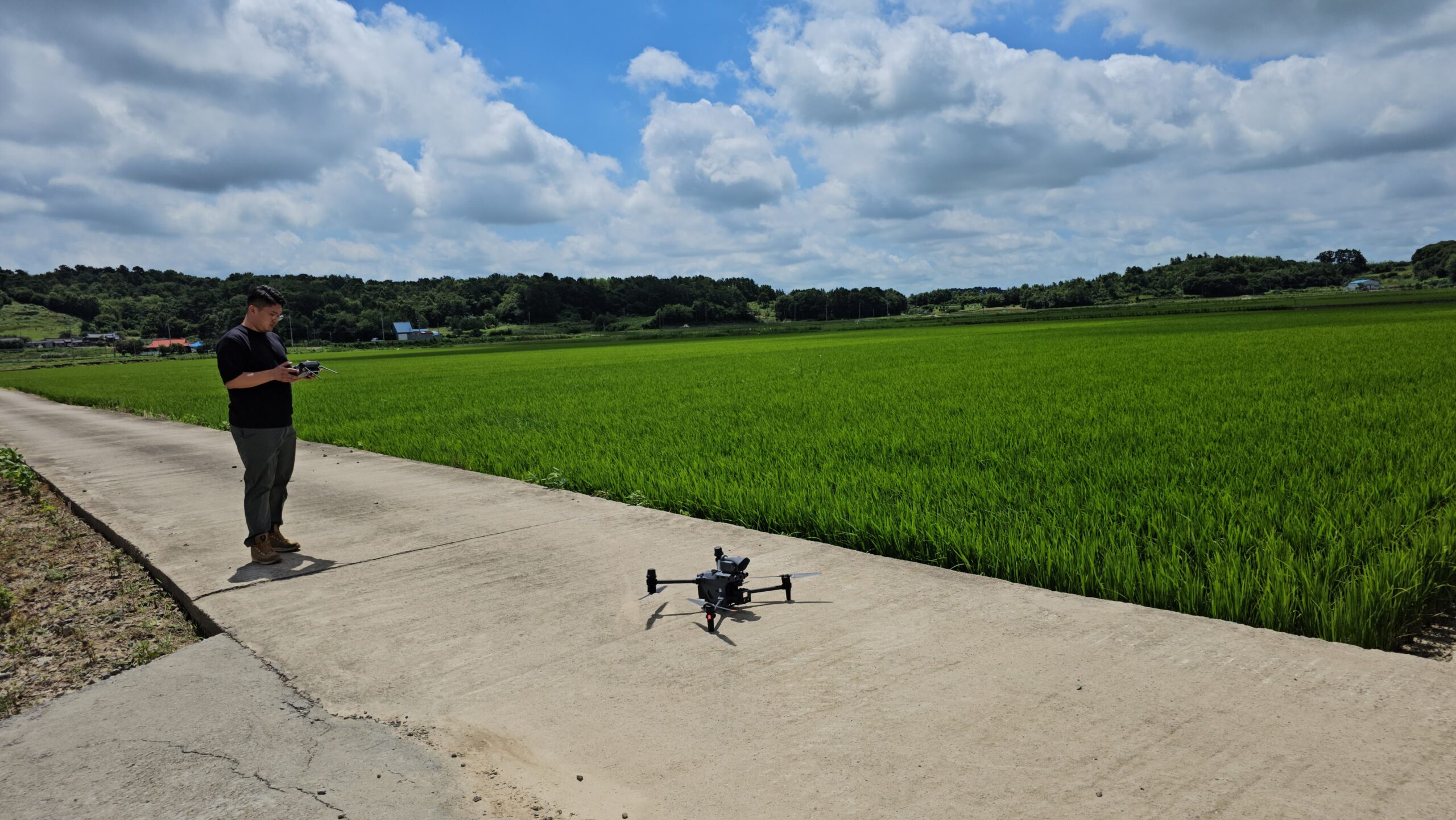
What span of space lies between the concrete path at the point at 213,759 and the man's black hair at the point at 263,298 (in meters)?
2.75

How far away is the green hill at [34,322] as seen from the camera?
15362 cm

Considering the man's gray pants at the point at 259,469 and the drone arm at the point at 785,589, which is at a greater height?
the man's gray pants at the point at 259,469

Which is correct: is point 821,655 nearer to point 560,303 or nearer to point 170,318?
point 560,303

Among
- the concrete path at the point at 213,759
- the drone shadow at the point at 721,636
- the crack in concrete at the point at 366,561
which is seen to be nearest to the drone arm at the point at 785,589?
the drone shadow at the point at 721,636

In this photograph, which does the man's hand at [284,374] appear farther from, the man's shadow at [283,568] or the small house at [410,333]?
the small house at [410,333]

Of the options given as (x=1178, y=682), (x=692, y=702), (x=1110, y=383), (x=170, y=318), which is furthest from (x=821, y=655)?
(x=170, y=318)

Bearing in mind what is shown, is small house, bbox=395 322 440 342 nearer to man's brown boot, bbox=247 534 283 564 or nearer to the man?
the man

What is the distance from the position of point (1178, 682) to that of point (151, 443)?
16383 mm

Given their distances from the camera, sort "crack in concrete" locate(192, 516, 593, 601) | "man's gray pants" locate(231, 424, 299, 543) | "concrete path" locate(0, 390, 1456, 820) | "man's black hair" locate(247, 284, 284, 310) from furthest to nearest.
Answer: "man's gray pants" locate(231, 424, 299, 543)
"man's black hair" locate(247, 284, 284, 310)
"crack in concrete" locate(192, 516, 593, 601)
"concrete path" locate(0, 390, 1456, 820)

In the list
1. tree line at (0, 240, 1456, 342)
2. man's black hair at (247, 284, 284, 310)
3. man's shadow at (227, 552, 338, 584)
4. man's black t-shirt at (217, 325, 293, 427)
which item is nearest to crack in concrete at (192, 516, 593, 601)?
man's shadow at (227, 552, 338, 584)

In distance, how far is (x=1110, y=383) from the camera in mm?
15898

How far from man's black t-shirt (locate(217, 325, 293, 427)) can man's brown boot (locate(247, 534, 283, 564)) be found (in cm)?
82

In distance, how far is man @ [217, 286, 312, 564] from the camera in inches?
215

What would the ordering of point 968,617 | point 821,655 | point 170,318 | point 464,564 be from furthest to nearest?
point 170,318 < point 464,564 < point 968,617 < point 821,655
